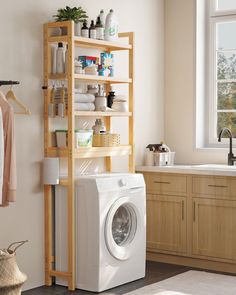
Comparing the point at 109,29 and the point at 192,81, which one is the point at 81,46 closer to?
the point at 109,29

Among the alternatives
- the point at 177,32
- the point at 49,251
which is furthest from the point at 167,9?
the point at 49,251

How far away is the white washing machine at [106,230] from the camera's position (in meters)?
4.78

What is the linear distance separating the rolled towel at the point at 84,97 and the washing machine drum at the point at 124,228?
79 centimetres

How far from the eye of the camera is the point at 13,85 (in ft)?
15.3

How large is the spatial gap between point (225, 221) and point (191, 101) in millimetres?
1305

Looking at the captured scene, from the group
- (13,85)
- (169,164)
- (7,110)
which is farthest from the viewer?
(169,164)

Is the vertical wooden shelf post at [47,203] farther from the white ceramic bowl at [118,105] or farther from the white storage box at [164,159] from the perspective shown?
the white storage box at [164,159]

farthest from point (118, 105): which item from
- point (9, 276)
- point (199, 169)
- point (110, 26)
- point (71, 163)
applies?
point (9, 276)

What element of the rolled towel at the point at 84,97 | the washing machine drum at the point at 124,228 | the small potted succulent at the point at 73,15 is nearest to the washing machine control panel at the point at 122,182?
the washing machine drum at the point at 124,228

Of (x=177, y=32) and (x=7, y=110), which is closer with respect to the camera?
(x=7, y=110)

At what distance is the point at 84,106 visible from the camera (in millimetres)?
4961

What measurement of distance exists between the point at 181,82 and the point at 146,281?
200cm

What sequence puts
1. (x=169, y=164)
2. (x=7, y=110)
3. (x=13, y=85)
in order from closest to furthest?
(x=7, y=110) → (x=13, y=85) → (x=169, y=164)

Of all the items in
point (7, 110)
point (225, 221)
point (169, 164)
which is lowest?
point (225, 221)
